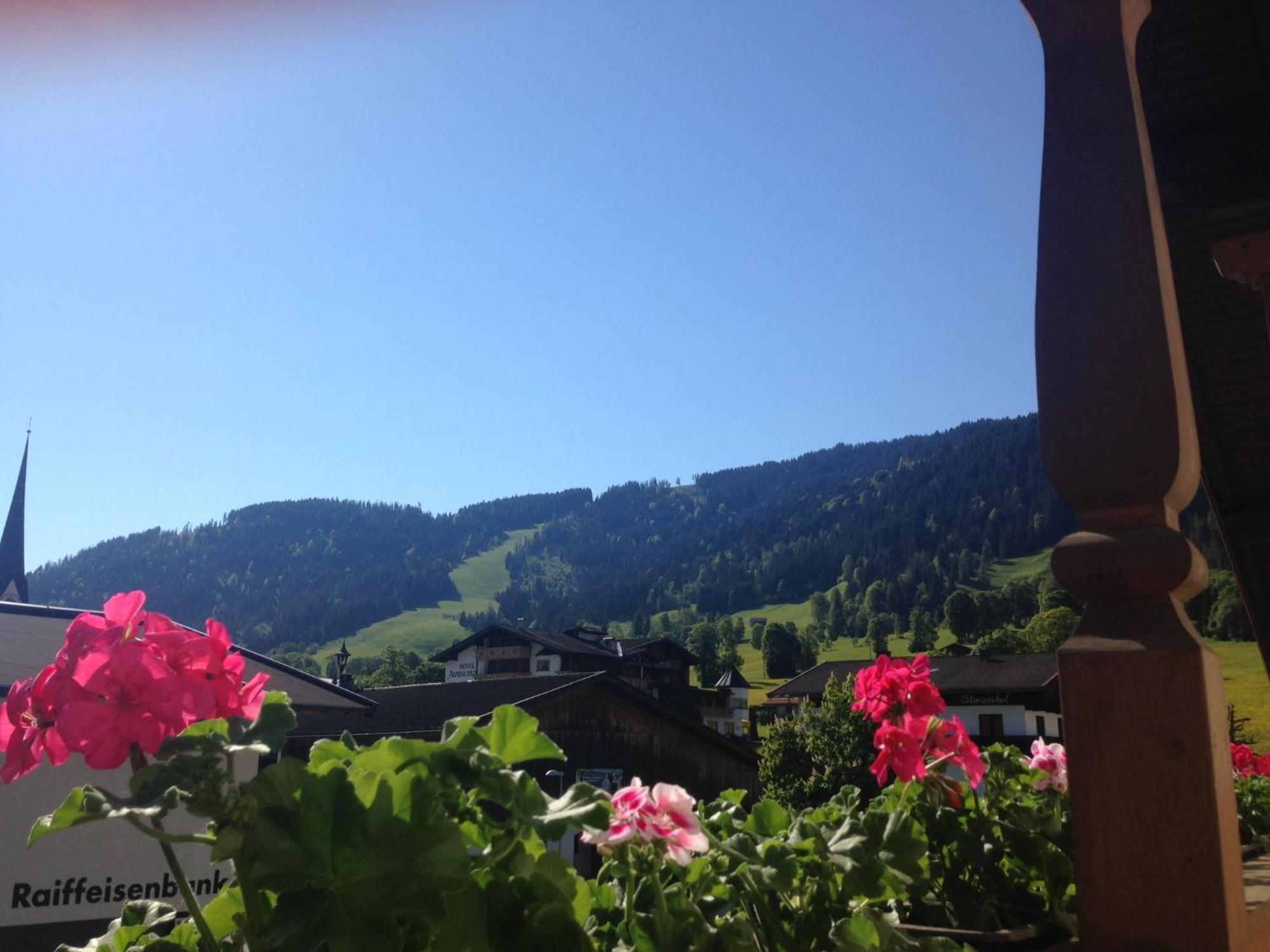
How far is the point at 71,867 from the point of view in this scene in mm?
5523

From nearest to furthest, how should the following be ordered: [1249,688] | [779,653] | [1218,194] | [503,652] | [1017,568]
Result: 1. [1218,194]
2. [1249,688]
3. [503,652]
4. [779,653]
5. [1017,568]

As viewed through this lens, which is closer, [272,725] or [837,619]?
A: [272,725]

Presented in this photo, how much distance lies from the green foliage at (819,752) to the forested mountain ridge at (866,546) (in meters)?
70.4

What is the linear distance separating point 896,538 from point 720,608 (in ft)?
90.9

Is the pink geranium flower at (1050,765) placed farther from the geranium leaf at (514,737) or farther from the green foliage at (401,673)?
the green foliage at (401,673)

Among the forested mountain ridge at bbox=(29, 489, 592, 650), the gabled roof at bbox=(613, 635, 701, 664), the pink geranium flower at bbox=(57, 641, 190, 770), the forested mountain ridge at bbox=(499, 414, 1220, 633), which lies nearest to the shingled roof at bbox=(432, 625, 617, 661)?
the gabled roof at bbox=(613, 635, 701, 664)

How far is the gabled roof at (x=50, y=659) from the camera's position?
20.4 feet

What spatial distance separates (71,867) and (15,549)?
146 ft

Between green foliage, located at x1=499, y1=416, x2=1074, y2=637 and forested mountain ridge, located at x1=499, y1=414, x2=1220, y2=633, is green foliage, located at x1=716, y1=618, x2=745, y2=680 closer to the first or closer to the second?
green foliage, located at x1=499, y1=416, x2=1074, y2=637

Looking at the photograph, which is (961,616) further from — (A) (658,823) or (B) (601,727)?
(A) (658,823)

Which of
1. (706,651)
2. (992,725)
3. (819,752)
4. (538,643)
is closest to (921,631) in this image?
(706,651)

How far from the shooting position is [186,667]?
0.88 m

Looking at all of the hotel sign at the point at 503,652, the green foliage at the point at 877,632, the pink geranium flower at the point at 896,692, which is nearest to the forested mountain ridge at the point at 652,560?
the green foliage at the point at 877,632

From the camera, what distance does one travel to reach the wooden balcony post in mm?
1011
